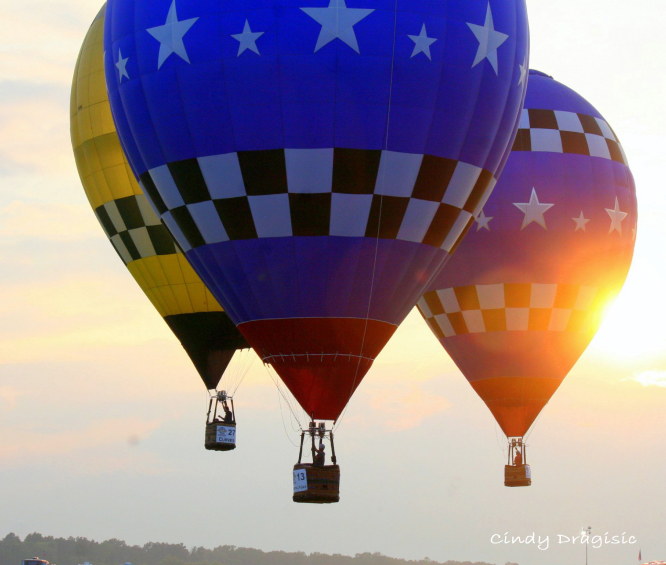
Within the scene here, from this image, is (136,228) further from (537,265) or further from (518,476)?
(518,476)

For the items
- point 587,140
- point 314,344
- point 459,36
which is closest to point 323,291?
point 314,344

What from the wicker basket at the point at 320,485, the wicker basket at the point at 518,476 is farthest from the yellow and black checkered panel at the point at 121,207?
the wicker basket at the point at 320,485

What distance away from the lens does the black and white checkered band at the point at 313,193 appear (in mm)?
14625

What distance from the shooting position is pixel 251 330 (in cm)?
1527

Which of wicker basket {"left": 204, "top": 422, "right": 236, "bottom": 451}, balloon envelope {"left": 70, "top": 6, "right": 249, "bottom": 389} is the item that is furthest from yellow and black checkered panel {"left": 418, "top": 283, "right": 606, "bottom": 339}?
wicker basket {"left": 204, "top": 422, "right": 236, "bottom": 451}

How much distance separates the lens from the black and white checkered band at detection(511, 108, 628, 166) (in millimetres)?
19969

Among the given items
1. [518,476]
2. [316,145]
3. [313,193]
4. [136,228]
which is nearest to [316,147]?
[316,145]

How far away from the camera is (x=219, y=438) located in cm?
1928

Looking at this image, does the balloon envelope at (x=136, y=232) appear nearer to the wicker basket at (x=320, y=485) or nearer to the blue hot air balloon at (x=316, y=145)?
the blue hot air balloon at (x=316, y=145)

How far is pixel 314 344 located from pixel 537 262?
5.92 metres

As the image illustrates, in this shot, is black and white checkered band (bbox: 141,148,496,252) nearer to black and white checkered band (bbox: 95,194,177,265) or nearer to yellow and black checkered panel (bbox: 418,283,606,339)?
black and white checkered band (bbox: 95,194,177,265)

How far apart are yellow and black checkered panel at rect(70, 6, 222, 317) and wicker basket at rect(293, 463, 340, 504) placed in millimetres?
5843

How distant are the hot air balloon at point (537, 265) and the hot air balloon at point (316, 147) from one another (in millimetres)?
4166

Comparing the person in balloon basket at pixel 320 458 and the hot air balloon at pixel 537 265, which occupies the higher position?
the hot air balloon at pixel 537 265
